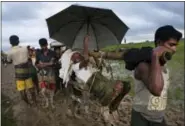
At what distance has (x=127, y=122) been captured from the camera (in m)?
8.90

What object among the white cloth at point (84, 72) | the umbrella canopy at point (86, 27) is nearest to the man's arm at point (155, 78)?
the white cloth at point (84, 72)

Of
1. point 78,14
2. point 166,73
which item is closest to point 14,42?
point 78,14

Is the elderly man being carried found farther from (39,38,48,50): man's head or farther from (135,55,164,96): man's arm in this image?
(135,55,164,96): man's arm

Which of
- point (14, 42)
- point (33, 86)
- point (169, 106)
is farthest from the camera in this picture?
point (169, 106)

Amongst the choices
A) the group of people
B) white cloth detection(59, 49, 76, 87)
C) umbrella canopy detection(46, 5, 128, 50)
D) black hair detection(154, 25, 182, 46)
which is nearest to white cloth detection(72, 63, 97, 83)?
the group of people

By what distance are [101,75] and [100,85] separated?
0.92 feet

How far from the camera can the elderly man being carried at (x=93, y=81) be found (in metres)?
Answer: 6.43

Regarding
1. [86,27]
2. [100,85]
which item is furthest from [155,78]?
[86,27]

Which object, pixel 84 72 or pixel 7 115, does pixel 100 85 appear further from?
pixel 7 115

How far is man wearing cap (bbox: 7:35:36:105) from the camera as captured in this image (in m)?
9.49

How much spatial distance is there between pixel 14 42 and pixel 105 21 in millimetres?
2409

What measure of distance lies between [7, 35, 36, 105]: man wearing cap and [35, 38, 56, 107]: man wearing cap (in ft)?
0.95

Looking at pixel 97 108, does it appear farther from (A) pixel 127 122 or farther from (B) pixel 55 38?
(B) pixel 55 38

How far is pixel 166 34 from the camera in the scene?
4070 mm
